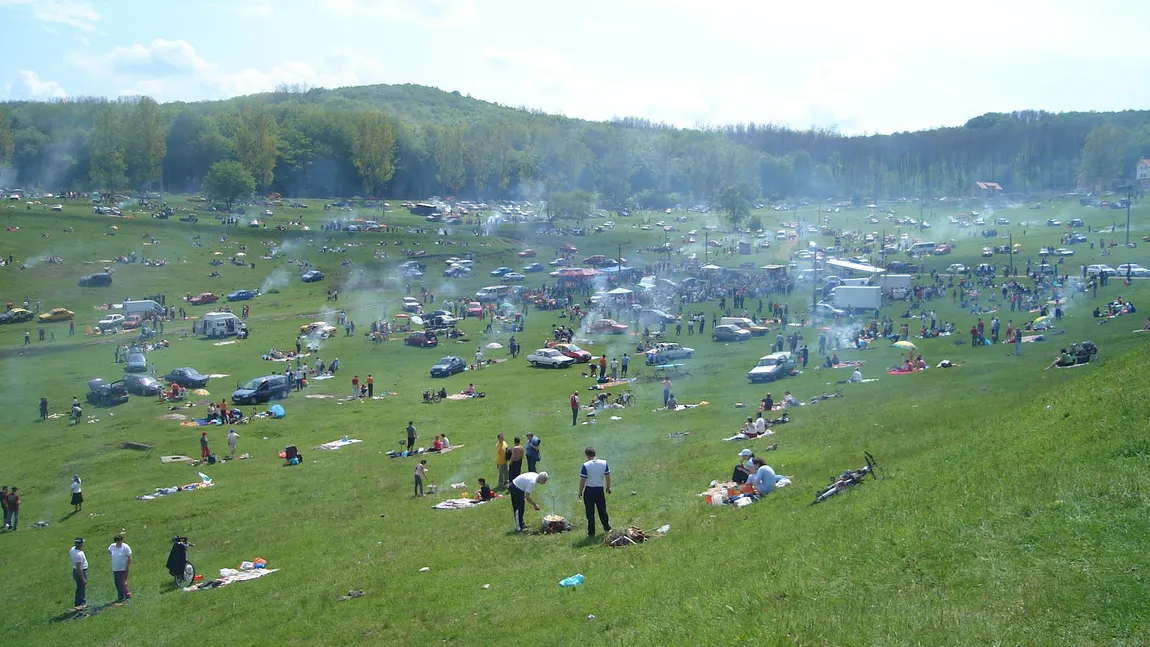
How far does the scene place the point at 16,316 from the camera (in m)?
67.4

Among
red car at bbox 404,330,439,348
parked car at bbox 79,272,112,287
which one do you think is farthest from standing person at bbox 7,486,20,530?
parked car at bbox 79,272,112,287

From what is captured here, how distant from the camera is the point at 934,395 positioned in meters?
29.3

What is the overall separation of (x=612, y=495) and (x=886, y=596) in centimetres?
1088

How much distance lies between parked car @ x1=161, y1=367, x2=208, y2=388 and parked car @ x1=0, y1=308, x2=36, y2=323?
26.2m

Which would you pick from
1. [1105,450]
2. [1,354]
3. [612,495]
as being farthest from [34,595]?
[1,354]

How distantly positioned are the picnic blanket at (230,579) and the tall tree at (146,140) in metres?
130

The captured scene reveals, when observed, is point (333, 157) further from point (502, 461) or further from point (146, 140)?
point (502, 461)

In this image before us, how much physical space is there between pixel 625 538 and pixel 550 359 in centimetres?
3591

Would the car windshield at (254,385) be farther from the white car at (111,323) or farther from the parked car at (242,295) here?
the parked car at (242,295)

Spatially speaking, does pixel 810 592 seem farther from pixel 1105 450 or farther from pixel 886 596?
pixel 1105 450

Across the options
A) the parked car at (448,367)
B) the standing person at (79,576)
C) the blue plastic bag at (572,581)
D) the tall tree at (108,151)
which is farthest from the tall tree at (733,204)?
Result: the blue plastic bag at (572,581)

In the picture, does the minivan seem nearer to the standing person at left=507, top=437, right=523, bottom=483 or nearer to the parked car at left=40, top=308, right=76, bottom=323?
the standing person at left=507, top=437, right=523, bottom=483

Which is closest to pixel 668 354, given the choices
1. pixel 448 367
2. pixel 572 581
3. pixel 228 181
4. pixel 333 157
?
pixel 448 367

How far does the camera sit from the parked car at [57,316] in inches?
2699
